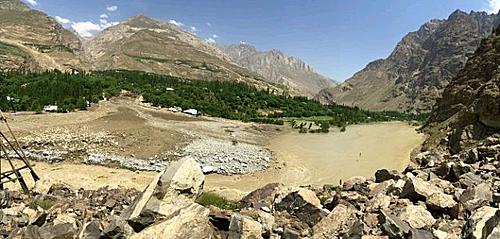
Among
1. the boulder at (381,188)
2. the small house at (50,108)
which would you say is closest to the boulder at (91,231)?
the boulder at (381,188)

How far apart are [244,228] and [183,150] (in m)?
32.5

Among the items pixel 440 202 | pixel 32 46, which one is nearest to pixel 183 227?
pixel 440 202

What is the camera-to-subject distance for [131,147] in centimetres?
4050

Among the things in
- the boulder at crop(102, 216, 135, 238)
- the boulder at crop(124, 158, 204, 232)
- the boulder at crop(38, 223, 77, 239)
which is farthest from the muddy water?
the boulder at crop(102, 216, 135, 238)

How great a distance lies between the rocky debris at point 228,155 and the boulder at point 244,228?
24834 mm

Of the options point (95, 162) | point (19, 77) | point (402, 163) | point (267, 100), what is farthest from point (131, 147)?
point (267, 100)

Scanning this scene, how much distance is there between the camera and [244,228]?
9461mm

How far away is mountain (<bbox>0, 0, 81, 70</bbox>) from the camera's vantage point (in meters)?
130

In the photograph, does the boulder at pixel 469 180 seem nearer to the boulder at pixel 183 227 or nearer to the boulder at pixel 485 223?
the boulder at pixel 485 223

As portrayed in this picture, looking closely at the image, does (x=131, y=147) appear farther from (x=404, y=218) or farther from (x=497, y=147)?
(x=404, y=218)

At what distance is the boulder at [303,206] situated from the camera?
1090 cm

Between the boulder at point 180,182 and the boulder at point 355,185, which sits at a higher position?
the boulder at point 180,182

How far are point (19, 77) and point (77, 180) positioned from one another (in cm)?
7459

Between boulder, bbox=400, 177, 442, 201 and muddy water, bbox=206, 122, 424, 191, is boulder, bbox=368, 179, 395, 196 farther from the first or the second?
muddy water, bbox=206, 122, 424, 191
